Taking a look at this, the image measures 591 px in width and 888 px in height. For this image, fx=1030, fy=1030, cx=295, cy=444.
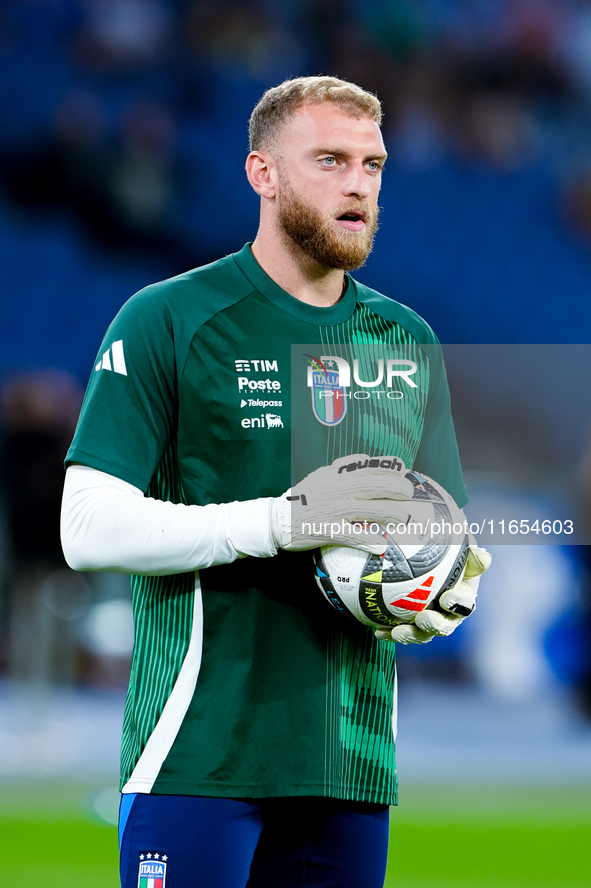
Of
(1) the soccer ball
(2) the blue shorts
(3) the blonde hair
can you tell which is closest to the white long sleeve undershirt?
(1) the soccer ball

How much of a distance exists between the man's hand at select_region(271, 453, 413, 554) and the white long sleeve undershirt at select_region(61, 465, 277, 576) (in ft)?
0.13

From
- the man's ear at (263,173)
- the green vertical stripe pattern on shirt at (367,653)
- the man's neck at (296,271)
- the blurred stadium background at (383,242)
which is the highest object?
the blurred stadium background at (383,242)

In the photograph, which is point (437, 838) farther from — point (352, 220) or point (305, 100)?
point (305, 100)

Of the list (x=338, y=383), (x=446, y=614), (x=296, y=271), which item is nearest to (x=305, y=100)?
(x=296, y=271)

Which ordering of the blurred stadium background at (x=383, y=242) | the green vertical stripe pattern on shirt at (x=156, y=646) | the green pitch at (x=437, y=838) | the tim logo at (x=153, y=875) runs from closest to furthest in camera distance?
1. the tim logo at (x=153, y=875)
2. the green vertical stripe pattern on shirt at (x=156, y=646)
3. the green pitch at (x=437, y=838)
4. the blurred stadium background at (x=383, y=242)

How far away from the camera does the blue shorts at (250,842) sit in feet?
5.84

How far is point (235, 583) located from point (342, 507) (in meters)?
0.27

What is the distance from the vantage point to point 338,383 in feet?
6.97

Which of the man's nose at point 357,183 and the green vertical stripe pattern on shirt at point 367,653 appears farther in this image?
the man's nose at point 357,183

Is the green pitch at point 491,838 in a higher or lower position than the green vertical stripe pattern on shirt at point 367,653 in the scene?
lower

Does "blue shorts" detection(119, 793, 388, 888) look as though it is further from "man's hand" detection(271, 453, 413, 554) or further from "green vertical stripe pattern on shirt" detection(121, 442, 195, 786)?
"man's hand" detection(271, 453, 413, 554)

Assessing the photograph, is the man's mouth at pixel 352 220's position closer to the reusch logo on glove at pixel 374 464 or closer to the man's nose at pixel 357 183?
the man's nose at pixel 357 183

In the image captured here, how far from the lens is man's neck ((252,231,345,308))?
7.01ft

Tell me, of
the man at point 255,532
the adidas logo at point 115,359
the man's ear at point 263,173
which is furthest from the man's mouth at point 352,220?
the adidas logo at point 115,359
